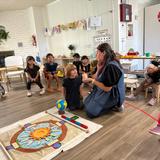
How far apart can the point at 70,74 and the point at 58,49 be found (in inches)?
136

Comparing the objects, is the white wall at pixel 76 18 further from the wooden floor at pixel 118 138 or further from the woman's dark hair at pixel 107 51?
the wooden floor at pixel 118 138

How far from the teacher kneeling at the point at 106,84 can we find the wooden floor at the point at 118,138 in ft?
0.53

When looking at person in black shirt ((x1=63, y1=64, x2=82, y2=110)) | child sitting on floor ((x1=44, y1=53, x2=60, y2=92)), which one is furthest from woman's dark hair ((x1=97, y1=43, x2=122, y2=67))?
child sitting on floor ((x1=44, y1=53, x2=60, y2=92))

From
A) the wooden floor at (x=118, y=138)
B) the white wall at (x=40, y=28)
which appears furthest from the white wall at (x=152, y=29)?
the white wall at (x=40, y=28)

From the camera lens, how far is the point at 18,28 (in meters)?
6.32

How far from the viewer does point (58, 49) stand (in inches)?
231

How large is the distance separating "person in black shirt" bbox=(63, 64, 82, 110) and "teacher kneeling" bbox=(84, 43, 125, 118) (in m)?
0.31

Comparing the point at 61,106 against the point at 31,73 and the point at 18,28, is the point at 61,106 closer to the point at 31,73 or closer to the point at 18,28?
the point at 31,73

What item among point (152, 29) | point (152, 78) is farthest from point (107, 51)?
point (152, 29)

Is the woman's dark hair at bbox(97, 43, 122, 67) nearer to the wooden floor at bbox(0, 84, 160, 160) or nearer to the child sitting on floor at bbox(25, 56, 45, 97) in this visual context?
the wooden floor at bbox(0, 84, 160, 160)

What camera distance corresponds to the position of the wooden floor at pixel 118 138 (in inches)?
62.6

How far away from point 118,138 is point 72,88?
1.12 meters

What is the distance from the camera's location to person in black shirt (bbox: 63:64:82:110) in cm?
263

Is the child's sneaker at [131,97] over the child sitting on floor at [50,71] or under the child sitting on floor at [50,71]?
under
